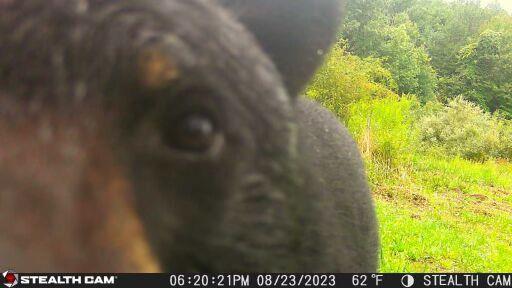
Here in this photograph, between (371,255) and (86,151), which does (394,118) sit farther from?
(86,151)

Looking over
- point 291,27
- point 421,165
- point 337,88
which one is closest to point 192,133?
point 291,27

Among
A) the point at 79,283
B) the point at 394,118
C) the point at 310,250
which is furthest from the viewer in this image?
the point at 394,118

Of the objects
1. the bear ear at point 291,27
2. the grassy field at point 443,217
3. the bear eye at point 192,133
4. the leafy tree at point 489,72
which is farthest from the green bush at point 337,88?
the leafy tree at point 489,72

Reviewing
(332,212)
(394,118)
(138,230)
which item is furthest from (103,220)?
(394,118)

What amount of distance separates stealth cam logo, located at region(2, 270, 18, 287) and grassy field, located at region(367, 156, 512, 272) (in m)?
6.26

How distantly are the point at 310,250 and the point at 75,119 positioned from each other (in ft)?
3.43

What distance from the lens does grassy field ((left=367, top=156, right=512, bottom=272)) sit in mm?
8719

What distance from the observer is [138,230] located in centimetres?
130

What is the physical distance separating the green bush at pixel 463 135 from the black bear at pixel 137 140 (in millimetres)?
23201

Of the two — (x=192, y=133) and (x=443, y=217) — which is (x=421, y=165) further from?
(x=192, y=133)

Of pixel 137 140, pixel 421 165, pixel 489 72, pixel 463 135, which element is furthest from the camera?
pixel 489 72

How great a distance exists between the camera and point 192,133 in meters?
1.39

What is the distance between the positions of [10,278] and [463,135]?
26.2 m

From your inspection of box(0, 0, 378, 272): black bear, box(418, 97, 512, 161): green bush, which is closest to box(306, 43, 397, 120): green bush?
box(418, 97, 512, 161): green bush
